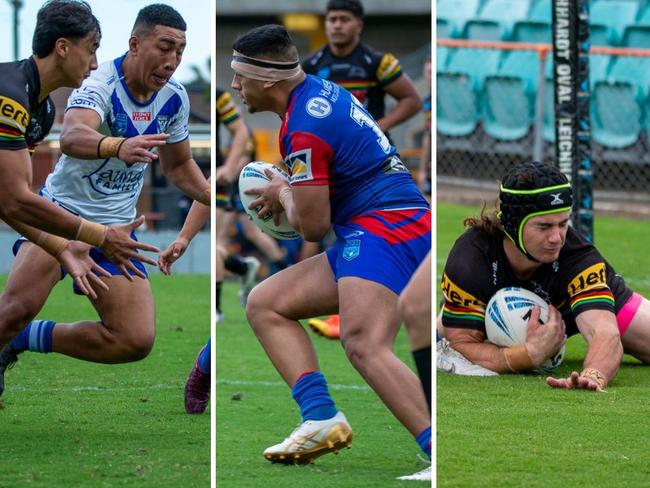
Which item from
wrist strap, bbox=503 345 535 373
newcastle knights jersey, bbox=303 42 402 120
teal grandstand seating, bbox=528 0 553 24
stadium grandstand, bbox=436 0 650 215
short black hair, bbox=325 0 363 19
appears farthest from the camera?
teal grandstand seating, bbox=528 0 553 24

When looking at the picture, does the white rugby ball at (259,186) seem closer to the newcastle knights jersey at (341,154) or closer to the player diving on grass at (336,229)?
the player diving on grass at (336,229)

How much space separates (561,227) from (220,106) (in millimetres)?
3589

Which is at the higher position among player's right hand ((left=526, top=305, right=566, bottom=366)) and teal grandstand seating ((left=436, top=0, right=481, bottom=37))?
teal grandstand seating ((left=436, top=0, right=481, bottom=37))

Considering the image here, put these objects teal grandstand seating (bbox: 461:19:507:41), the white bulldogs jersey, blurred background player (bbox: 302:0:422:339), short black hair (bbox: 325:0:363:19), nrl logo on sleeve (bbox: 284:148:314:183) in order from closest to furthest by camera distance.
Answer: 1. nrl logo on sleeve (bbox: 284:148:314:183)
2. the white bulldogs jersey
3. short black hair (bbox: 325:0:363:19)
4. blurred background player (bbox: 302:0:422:339)
5. teal grandstand seating (bbox: 461:19:507:41)

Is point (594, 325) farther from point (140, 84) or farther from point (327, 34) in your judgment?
point (327, 34)

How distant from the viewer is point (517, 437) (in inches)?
165

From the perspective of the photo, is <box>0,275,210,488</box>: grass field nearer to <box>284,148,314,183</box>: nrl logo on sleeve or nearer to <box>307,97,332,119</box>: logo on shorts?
<box>284,148,314,183</box>: nrl logo on sleeve

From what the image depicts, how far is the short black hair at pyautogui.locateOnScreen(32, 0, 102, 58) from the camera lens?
4.14 meters

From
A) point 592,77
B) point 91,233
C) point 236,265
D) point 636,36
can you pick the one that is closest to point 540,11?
point 636,36

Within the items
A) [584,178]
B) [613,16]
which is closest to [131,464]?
[584,178]

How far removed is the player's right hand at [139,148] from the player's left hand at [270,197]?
0.34m

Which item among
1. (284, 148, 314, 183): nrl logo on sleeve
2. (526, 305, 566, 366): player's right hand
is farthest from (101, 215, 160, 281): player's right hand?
(526, 305, 566, 366): player's right hand

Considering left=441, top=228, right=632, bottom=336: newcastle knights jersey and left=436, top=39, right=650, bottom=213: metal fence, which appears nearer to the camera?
left=441, top=228, right=632, bottom=336: newcastle knights jersey

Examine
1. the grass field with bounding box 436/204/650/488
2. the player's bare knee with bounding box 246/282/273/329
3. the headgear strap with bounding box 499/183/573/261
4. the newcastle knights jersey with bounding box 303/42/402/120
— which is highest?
the newcastle knights jersey with bounding box 303/42/402/120
